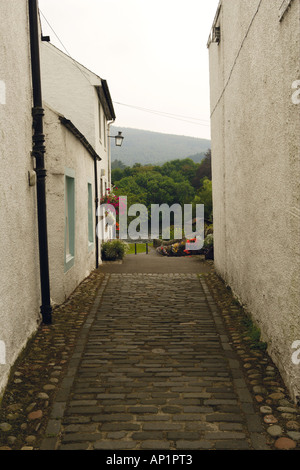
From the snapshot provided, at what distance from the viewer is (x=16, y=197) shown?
5.37 meters

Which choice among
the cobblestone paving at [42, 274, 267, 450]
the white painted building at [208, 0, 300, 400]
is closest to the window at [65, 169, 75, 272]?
the cobblestone paving at [42, 274, 267, 450]

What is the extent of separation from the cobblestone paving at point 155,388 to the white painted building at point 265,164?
2.08 feet

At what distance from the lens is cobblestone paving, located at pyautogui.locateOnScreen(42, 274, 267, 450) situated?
12.0 feet

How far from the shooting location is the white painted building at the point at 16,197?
15.6 feet

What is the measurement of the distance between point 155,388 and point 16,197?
261 cm

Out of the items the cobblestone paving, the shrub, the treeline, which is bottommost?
the cobblestone paving

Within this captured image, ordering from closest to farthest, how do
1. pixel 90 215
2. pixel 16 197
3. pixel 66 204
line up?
pixel 16 197 → pixel 66 204 → pixel 90 215

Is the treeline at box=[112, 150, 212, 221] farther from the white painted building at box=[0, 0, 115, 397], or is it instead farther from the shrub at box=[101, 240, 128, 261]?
the white painted building at box=[0, 0, 115, 397]

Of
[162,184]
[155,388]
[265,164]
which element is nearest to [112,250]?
[265,164]

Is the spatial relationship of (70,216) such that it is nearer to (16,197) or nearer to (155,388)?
(16,197)

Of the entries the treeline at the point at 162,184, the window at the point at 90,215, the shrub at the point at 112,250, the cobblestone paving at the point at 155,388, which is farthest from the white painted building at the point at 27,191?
the treeline at the point at 162,184

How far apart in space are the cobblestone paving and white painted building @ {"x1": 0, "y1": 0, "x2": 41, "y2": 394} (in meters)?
0.76
